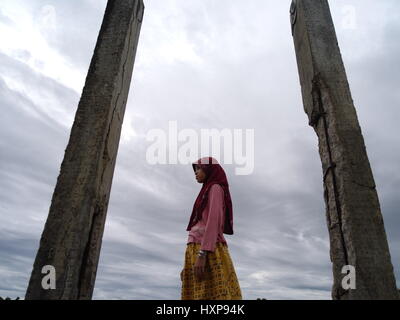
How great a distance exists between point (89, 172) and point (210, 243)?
3.47 feet

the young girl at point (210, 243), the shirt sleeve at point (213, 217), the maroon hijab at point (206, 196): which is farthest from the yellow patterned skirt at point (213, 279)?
the maroon hijab at point (206, 196)

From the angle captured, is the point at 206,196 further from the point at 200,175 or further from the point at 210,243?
the point at 210,243

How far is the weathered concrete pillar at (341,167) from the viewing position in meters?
1.96

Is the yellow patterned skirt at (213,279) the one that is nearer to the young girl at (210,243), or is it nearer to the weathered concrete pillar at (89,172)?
the young girl at (210,243)

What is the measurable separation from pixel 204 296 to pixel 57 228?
1152 millimetres

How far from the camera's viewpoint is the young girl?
210 cm

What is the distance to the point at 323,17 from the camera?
2957 millimetres

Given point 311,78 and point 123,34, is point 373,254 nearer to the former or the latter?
point 311,78

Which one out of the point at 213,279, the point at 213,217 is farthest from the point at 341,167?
the point at 213,279

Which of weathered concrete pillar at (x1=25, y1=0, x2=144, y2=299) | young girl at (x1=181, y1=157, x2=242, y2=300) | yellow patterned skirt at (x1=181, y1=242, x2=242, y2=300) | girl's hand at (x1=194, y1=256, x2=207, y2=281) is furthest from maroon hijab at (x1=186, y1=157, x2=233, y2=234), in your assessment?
weathered concrete pillar at (x1=25, y1=0, x2=144, y2=299)

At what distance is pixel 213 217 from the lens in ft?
7.20

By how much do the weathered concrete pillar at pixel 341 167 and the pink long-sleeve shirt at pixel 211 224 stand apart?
84 cm
